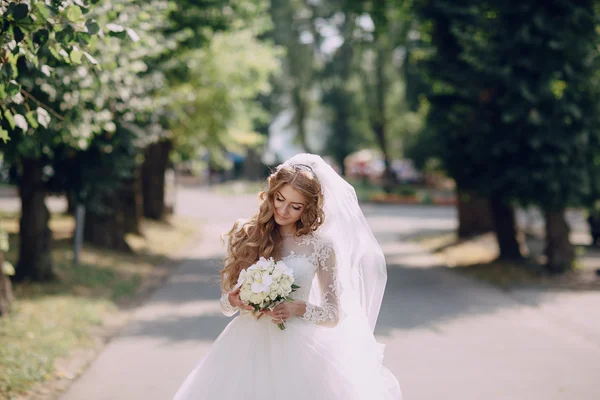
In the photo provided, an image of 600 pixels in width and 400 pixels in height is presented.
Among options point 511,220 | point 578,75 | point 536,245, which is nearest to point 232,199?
point 536,245

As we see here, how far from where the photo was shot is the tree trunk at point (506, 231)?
1620cm

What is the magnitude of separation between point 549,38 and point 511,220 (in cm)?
408

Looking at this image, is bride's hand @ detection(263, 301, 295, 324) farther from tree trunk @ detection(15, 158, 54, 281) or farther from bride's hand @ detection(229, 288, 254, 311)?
tree trunk @ detection(15, 158, 54, 281)

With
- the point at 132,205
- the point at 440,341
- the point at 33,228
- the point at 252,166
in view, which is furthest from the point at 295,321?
the point at 252,166

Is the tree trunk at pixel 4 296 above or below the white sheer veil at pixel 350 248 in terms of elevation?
below

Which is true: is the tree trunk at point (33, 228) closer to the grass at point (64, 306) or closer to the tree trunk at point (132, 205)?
the grass at point (64, 306)

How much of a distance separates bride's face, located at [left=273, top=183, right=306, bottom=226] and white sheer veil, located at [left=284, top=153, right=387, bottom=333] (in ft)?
0.74

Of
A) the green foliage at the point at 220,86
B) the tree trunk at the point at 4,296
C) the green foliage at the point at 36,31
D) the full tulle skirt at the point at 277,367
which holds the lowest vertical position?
the tree trunk at the point at 4,296

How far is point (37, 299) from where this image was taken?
11.1 meters

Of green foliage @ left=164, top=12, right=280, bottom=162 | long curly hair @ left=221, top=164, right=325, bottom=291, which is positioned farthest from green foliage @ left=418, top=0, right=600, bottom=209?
long curly hair @ left=221, top=164, right=325, bottom=291

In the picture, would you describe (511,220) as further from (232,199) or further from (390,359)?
(232,199)

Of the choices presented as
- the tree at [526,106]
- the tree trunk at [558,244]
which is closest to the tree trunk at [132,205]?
the tree at [526,106]

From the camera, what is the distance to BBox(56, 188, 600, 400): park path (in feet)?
23.4

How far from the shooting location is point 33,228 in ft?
40.3
